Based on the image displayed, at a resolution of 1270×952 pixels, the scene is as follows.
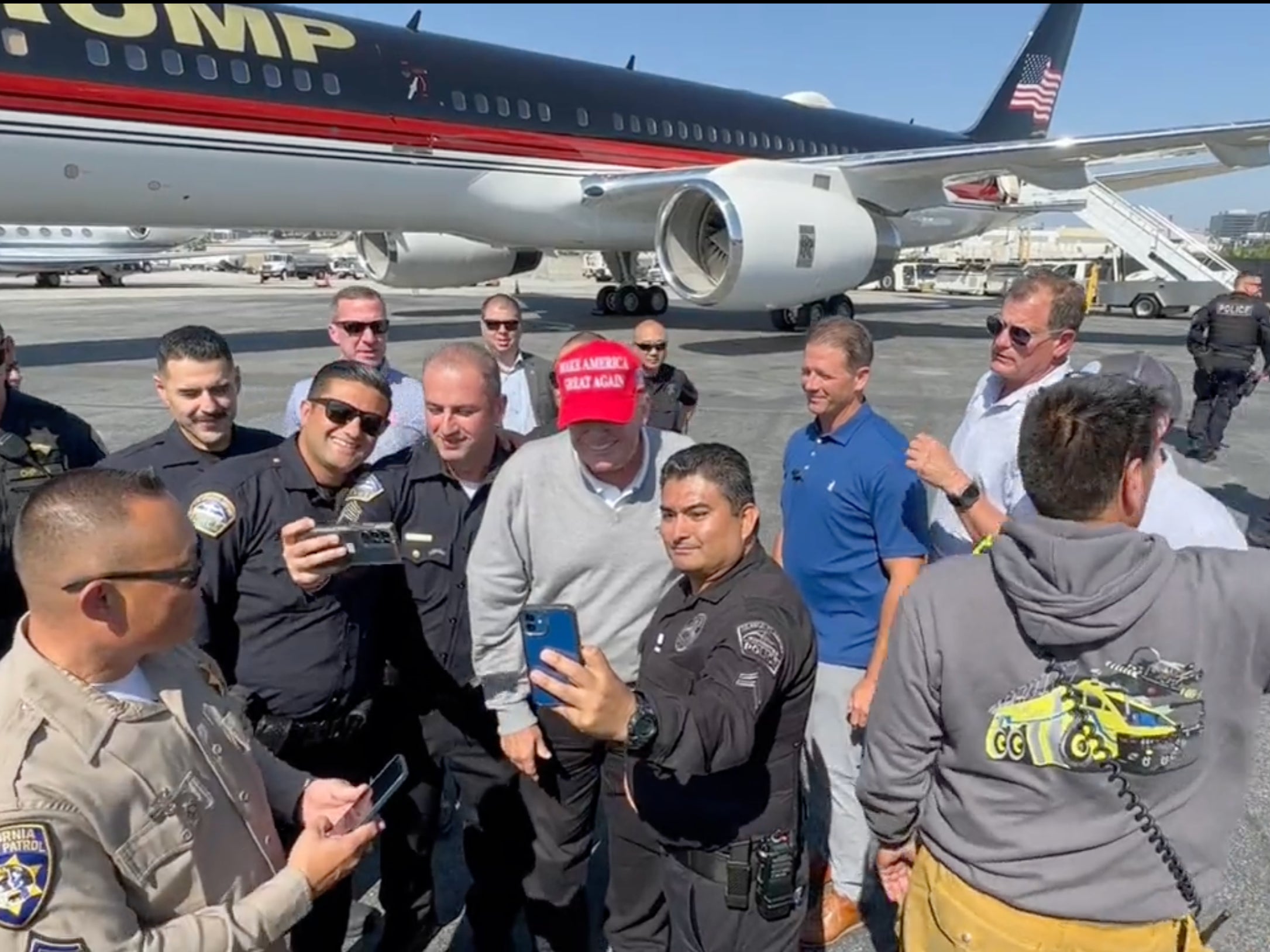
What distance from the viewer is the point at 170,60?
33.5 feet

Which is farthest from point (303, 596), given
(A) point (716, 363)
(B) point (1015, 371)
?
(A) point (716, 363)

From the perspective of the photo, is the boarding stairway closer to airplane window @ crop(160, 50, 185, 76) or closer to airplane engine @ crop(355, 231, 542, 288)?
airplane engine @ crop(355, 231, 542, 288)

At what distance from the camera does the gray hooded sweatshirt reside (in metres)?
1.52

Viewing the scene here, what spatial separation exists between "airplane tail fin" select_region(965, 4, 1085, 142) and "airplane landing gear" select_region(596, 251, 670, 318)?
10748mm

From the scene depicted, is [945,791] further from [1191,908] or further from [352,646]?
[352,646]

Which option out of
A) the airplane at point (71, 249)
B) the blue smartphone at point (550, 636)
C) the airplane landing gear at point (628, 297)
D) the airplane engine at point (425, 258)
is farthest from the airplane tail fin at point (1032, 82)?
the blue smartphone at point (550, 636)

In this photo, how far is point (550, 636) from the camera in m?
1.61

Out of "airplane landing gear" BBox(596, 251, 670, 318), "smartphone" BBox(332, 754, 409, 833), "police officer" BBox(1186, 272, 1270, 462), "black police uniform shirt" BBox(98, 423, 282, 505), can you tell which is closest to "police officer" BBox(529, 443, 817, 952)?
"smartphone" BBox(332, 754, 409, 833)

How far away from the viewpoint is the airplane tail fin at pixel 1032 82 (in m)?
25.2

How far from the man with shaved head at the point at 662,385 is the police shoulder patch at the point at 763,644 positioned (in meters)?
3.35

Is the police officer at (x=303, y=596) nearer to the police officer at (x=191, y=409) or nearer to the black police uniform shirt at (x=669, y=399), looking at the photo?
the police officer at (x=191, y=409)

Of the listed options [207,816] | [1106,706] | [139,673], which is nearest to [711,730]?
[1106,706]

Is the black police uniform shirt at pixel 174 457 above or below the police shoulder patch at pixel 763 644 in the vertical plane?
above

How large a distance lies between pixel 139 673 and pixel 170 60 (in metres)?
10.8
